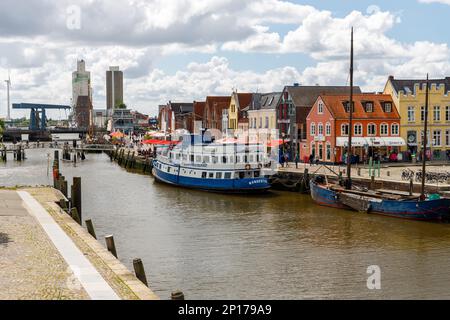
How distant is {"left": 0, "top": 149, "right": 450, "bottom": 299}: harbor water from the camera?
2275 centimetres

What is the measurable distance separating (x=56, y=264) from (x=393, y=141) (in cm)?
4909

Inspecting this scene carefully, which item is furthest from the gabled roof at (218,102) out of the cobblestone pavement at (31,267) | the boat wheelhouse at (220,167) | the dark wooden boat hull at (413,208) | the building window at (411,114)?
the cobblestone pavement at (31,267)

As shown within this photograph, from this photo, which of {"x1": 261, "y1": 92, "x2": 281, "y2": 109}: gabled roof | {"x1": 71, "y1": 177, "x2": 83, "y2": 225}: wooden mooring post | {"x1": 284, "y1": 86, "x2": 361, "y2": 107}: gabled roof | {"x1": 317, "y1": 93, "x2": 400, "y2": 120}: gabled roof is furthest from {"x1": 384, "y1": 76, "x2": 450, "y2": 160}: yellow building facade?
{"x1": 71, "y1": 177, "x2": 83, "y2": 225}: wooden mooring post

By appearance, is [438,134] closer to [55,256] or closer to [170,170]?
[170,170]

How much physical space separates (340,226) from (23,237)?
18.7 metres

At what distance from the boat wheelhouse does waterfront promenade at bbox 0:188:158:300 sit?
Answer: 23.0 m

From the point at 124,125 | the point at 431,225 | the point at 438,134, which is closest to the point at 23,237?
the point at 431,225

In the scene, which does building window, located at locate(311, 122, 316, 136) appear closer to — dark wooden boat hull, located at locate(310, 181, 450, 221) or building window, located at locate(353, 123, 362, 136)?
building window, located at locate(353, 123, 362, 136)

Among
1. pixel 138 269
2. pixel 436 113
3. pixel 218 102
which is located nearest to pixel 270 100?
pixel 436 113

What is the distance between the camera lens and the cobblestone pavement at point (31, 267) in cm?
1625

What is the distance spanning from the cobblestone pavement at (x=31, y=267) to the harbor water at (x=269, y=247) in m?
4.11

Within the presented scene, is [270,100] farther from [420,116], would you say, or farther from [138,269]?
[138,269]

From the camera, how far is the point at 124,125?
198750mm

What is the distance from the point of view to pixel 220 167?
172 ft
